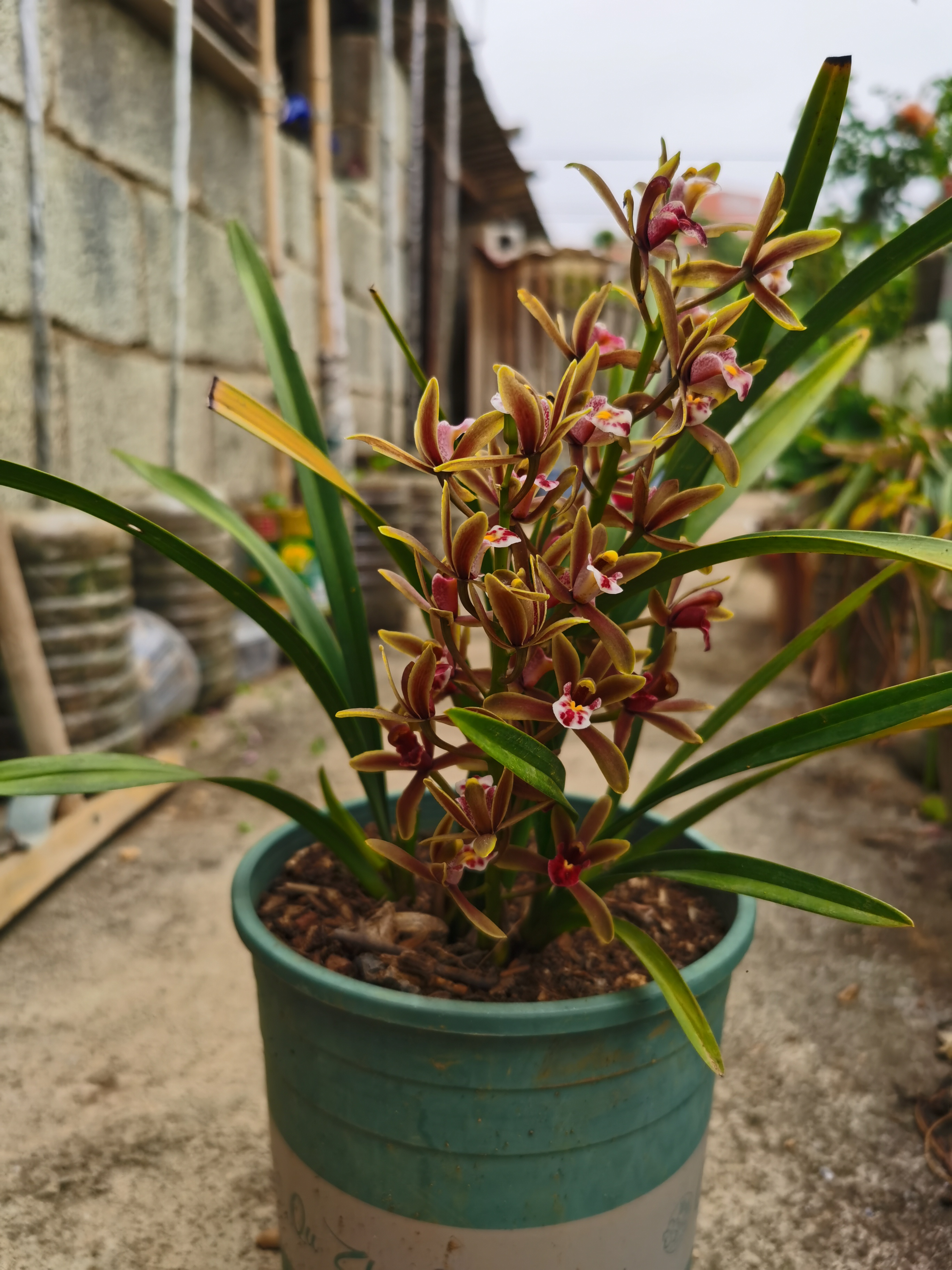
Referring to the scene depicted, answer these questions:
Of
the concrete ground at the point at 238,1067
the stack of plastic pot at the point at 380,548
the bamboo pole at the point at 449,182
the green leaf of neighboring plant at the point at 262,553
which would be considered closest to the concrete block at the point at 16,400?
the concrete ground at the point at 238,1067

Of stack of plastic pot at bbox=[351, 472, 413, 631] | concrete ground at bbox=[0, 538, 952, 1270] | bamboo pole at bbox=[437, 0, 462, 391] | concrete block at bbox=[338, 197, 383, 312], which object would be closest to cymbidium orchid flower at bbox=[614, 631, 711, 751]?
concrete ground at bbox=[0, 538, 952, 1270]

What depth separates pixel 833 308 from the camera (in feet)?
2.20

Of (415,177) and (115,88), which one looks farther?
(415,177)

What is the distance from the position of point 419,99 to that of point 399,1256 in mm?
5215

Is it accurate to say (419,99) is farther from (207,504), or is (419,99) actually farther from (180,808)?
(207,504)

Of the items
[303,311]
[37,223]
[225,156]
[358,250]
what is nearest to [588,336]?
[37,223]

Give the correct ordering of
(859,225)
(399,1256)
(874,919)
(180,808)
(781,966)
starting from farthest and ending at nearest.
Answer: (859,225), (180,808), (781,966), (399,1256), (874,919)

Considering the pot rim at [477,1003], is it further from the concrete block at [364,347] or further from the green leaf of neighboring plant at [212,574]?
the concrete block at [364,347]

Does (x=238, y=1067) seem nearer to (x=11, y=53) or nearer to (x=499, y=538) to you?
(x=499, y=538)

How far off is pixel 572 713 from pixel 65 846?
4.50 ft

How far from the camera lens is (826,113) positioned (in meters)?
0.64

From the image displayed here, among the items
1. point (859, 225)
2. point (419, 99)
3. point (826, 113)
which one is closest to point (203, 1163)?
point (826, 113)

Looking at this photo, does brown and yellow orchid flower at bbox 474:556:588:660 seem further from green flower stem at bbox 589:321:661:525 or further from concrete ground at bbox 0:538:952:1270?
concrete ground at bbox 0:538:952:1270

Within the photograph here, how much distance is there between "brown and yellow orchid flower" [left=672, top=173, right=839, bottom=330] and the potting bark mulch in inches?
19.0
